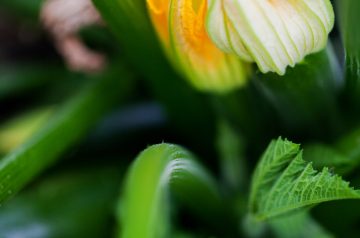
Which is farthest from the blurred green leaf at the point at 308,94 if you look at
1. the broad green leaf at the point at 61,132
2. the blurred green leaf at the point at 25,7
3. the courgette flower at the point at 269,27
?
the blurred green leaf at the point at 25,7

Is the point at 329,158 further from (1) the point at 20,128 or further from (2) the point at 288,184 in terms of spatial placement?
(1) the point at 20,128

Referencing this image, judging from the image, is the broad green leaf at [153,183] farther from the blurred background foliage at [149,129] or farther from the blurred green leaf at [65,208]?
the blurred green leaf at [65,208]

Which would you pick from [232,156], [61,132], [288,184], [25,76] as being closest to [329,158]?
[288,184]

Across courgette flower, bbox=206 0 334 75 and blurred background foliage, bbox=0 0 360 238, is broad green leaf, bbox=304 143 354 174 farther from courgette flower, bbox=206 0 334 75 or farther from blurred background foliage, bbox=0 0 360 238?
courgette flower, bbox=206 0 334 75

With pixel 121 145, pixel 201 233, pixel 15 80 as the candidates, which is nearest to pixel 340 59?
pixel 201 233

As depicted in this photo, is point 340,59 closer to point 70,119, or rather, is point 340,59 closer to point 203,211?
point 203,211

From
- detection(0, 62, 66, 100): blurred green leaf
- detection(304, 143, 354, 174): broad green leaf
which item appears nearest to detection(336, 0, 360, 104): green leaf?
detection(304, 143, 354, 174): broad green leaf
